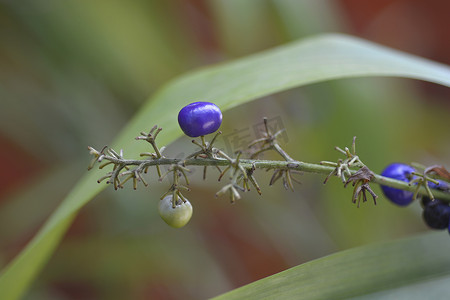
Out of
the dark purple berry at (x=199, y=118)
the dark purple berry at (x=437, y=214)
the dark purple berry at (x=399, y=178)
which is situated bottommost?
the dark purple berry at (x=199, y=118)

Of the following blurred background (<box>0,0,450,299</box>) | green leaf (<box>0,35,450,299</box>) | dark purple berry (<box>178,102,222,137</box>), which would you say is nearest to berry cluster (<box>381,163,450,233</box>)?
green leaf (<box>0,35,450,299</box>)

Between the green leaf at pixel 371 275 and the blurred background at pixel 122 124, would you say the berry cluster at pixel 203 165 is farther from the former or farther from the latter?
the blurred background at pixel 122 124

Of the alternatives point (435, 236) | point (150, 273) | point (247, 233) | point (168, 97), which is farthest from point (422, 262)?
point (247, 233)

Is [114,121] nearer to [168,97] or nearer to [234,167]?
[168,97]

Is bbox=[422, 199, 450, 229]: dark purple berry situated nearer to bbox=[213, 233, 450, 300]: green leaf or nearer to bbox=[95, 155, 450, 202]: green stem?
bbox=[213, 233, 450, 300]: green leaf

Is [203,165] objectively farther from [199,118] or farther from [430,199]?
[430,199]

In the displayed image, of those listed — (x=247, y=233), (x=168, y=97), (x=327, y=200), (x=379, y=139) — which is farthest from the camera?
(x=247, y=233)

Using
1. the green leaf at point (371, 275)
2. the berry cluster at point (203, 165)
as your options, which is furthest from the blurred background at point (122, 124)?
the berry cluster at point (203, 165)
